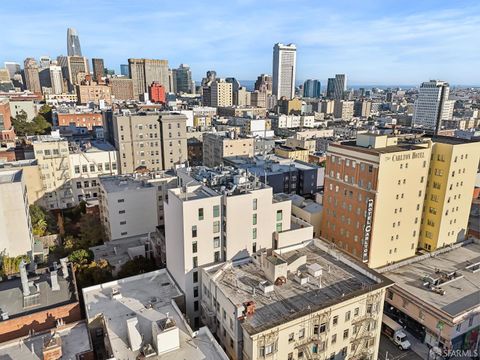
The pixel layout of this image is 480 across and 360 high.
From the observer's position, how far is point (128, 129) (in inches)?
3920

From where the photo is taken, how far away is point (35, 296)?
4025 centimetres

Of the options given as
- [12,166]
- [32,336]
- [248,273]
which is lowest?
[32,336]

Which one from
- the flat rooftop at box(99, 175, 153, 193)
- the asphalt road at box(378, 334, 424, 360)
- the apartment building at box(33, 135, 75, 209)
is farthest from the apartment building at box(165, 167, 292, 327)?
the apartment building at box(33, 135, 75, 209)

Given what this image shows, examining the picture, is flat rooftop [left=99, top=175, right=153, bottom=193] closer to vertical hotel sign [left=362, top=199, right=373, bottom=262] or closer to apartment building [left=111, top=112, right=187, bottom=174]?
apartment building [left=111, top=112, right=187, bottom=174]

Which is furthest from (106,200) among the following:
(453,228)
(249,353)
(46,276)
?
(453,228)

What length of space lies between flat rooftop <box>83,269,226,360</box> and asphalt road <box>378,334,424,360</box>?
26.6 metres

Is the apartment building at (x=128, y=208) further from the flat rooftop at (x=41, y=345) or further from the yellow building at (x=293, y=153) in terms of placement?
the yellow building at (x=293, y=153)

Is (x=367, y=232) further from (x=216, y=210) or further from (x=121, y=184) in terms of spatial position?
(x=121, y=184)

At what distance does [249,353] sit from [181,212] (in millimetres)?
17374

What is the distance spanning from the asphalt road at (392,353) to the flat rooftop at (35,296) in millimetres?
41773

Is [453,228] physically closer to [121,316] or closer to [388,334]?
[388,334]

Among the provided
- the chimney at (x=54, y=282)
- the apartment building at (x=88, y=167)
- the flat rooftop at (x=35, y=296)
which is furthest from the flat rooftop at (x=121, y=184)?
the chimney at (x=54, y=282)

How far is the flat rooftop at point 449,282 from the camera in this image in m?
46.5

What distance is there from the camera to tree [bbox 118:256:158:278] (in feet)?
172
